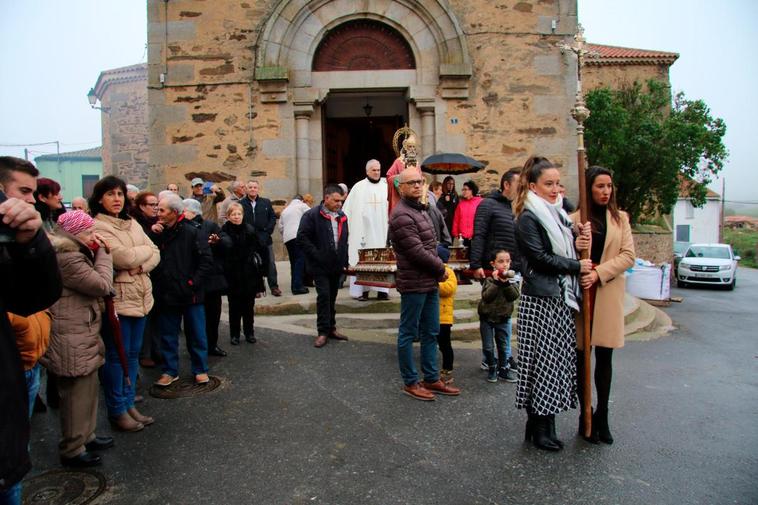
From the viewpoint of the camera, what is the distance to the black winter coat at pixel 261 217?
8367 millimetres

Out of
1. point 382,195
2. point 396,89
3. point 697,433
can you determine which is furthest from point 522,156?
point 697,433

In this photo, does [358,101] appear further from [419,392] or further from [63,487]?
[63,487]

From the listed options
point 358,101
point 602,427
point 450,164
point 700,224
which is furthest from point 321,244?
point 700,224

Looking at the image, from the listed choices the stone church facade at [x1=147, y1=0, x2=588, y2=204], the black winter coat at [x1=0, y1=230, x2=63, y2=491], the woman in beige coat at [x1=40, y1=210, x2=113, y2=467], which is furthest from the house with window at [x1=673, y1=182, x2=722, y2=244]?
the black winter coat at [x1=0, y1=230, x2=63, y2=491]

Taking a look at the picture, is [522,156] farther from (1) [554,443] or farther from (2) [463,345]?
(1) [554,443]

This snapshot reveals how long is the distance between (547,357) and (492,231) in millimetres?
1918

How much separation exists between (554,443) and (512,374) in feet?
5.13

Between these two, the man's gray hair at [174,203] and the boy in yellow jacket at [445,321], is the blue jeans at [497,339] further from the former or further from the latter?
the man's gray hair at [174,203]

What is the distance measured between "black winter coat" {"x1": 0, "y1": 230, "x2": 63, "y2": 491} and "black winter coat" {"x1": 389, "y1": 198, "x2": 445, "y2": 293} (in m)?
2.97

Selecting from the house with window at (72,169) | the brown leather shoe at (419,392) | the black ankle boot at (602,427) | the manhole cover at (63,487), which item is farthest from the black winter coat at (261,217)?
the house with window at (72,169)

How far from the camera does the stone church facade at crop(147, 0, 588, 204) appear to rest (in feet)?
36.2

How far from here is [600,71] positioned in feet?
71.6

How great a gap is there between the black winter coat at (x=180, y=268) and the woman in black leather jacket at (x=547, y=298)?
2846 millimetres

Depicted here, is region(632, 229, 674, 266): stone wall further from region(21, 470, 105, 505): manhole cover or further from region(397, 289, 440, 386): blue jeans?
region(21, 470, 105, 505): manhole cover
